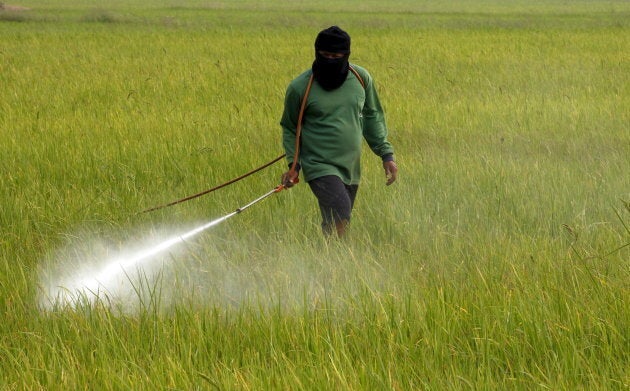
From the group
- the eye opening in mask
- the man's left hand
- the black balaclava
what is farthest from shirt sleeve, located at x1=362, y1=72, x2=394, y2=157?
the eye opening in mask

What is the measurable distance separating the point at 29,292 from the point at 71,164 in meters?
2.53

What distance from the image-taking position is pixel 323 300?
3.20 m

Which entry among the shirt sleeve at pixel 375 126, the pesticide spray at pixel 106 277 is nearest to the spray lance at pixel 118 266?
the pesticide spray at pixel 106 277

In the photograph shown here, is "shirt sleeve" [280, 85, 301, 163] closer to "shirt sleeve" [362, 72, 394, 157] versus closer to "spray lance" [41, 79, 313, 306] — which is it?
"spray lance" [41, 79, 313, 306]

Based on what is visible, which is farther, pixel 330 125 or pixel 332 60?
pixel 330 125

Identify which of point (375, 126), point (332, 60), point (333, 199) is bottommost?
point (333, 199)

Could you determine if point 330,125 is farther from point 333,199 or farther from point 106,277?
point 106,277

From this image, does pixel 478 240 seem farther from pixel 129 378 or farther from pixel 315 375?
pixel 129 378

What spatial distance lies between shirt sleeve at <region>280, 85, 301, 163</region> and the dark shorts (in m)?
0.22

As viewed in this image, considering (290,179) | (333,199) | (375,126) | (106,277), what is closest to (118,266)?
(106,277)

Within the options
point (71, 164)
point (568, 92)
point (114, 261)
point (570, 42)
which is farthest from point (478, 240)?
point (570, 42)

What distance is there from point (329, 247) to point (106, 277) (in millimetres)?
952

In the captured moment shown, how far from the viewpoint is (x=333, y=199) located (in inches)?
155

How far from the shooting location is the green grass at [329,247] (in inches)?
102
